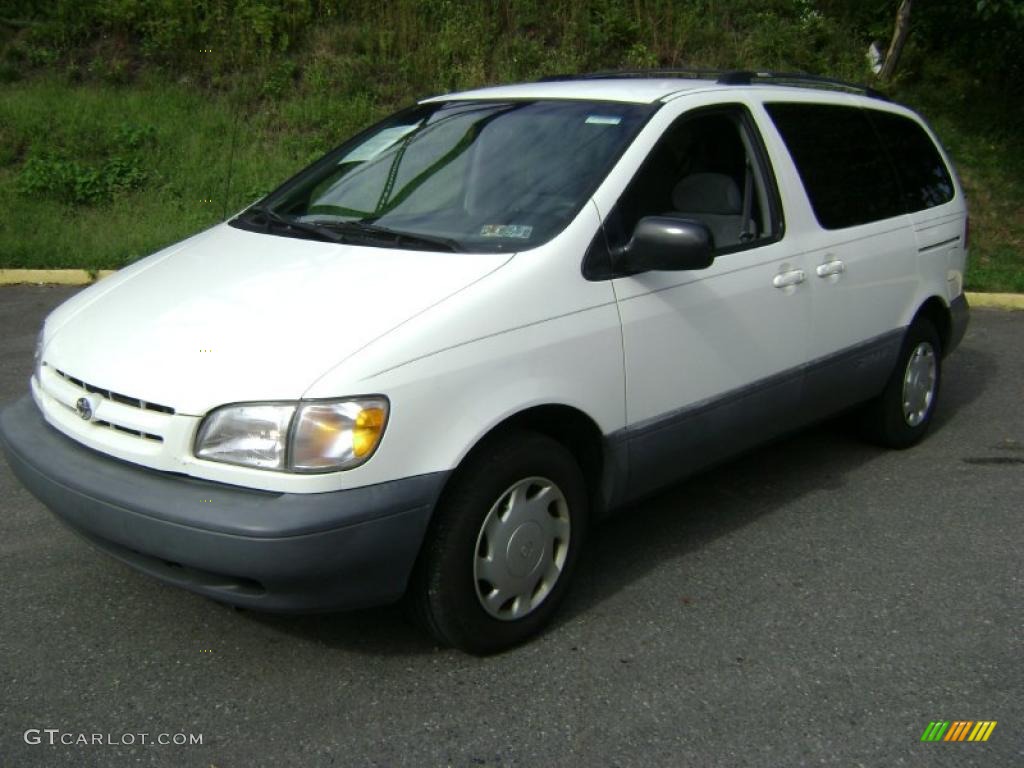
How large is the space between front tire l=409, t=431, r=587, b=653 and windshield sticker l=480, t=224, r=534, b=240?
2.16 ft

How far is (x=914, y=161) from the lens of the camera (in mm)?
5496

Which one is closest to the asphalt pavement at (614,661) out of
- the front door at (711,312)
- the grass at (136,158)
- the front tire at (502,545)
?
the front tire at (502,545)

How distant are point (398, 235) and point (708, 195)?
1.27m

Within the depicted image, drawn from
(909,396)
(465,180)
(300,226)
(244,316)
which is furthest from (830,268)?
(244,316)

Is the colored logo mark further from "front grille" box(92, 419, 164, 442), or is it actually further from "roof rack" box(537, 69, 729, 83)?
"roof rack" box(537, 69, 729, 83)

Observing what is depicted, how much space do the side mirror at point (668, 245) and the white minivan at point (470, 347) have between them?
0.4 inches

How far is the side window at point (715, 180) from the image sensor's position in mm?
3953

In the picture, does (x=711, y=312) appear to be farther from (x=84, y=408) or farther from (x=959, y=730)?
(x=84, y=408)

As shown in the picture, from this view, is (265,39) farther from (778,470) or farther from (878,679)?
(878,679)

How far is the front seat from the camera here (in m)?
4.18

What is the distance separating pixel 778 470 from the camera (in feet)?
17.3

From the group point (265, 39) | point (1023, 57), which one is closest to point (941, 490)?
point (1023, 57)

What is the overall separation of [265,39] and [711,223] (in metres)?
9.41

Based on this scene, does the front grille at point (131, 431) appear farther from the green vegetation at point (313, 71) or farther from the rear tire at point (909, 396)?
the green vegetation at point (313, 71)
